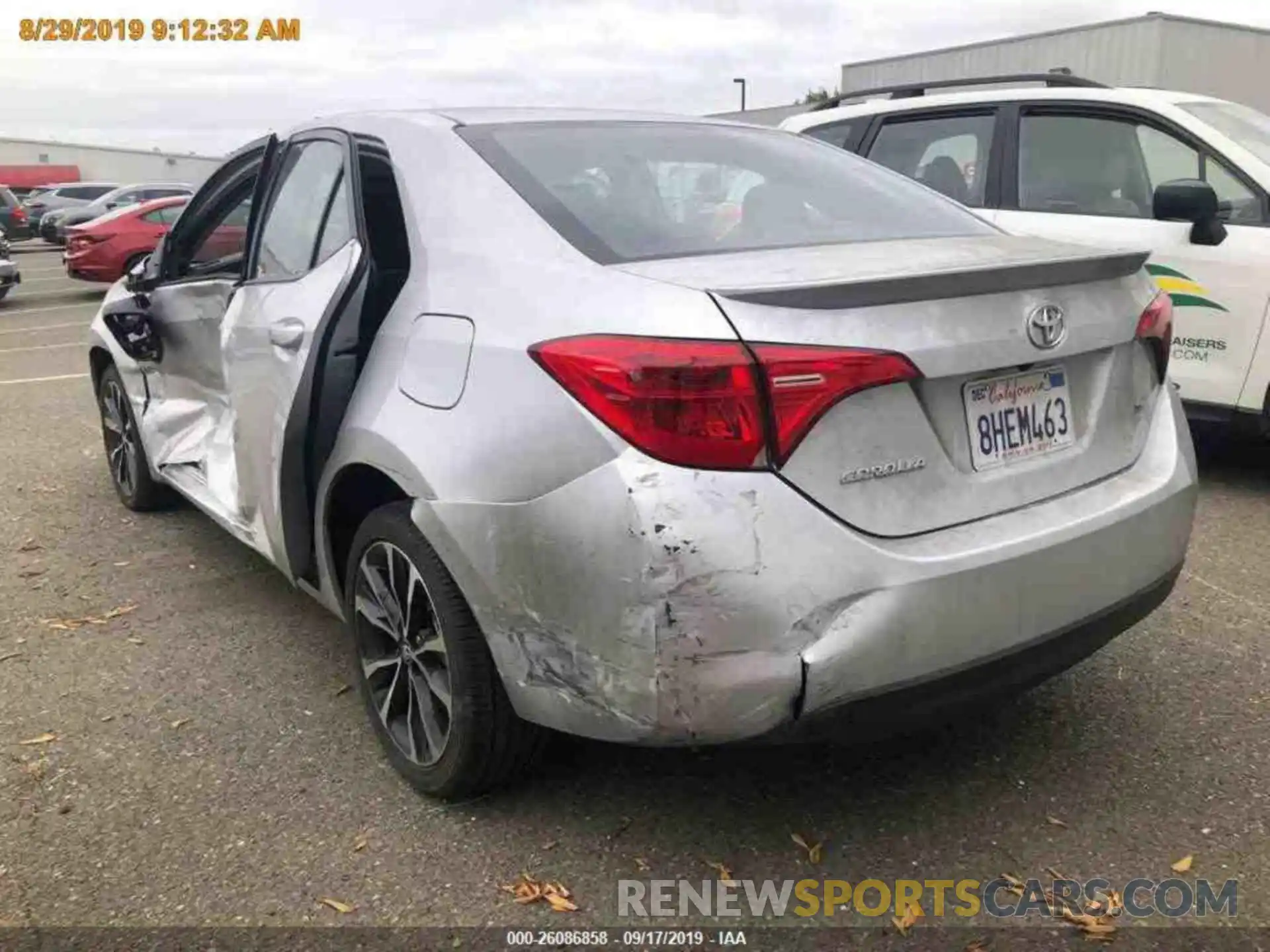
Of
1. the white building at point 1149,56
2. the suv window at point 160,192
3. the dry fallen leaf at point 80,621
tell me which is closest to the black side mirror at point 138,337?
the dry fallen leaf at point 80,621

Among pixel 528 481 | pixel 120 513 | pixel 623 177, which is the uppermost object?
pixel 623 177

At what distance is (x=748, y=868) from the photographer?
2412 millimetres

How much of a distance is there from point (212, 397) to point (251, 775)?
5.51 feet

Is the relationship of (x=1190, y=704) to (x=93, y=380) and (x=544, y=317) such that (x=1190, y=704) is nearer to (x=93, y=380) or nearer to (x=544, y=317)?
(x=544, y=317)

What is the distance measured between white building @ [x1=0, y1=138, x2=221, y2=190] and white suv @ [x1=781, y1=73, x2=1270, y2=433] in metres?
47.6

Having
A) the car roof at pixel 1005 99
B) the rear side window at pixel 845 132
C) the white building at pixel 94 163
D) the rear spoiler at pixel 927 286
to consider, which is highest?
the car roof at pixel 1005 99

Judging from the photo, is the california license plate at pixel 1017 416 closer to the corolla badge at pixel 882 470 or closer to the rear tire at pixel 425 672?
the corolla badge at pixel 882 470

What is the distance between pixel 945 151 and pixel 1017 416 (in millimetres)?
4150

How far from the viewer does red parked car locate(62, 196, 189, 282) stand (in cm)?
1592

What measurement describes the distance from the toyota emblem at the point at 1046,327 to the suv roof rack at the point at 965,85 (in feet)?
12.4

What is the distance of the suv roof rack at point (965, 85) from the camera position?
19.3 ft

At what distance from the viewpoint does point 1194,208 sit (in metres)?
4.79

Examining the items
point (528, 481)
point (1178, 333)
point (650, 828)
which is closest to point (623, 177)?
point (528, 481)

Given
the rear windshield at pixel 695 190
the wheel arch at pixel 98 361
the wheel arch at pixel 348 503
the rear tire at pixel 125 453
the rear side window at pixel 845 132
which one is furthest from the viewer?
the rear side window at pixel 845 132
